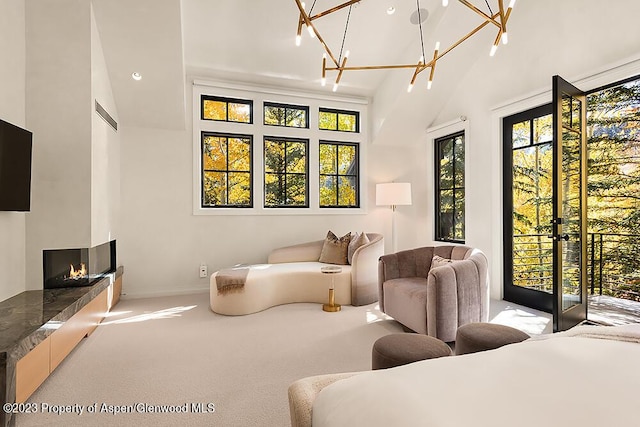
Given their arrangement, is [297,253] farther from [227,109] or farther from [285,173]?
[227,109]

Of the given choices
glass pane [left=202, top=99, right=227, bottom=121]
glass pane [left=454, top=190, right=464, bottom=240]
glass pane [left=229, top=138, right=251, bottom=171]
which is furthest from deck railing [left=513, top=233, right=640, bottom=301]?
glass pane [left=202, top=99, right=227, bottom=121]

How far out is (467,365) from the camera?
100 cm

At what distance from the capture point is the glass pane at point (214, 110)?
4.81 meters

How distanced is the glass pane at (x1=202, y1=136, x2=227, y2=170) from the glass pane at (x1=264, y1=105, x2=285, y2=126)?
0.71 m

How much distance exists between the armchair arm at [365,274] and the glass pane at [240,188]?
1854 mm

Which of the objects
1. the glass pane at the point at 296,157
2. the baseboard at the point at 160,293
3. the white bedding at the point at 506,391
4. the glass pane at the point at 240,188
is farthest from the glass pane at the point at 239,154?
the white bedding at the point at 506,391

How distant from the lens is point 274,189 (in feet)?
16.8

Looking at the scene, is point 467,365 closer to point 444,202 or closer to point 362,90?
point 444,202

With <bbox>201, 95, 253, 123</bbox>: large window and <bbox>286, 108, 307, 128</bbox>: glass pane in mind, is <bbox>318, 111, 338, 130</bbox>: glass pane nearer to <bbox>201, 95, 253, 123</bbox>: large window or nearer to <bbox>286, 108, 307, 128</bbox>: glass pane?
<bbox>286, 108, 307, 128</bbox>: glass pane

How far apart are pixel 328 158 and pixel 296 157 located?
20.9 inches

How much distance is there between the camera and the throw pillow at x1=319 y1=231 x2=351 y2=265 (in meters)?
4.61

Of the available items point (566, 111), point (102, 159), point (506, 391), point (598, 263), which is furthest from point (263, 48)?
point (598, 263)

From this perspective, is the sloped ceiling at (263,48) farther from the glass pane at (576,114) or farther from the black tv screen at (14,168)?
the glass pane at (576,114)

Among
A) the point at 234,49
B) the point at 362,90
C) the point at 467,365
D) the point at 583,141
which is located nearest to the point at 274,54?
the point at 234,49
